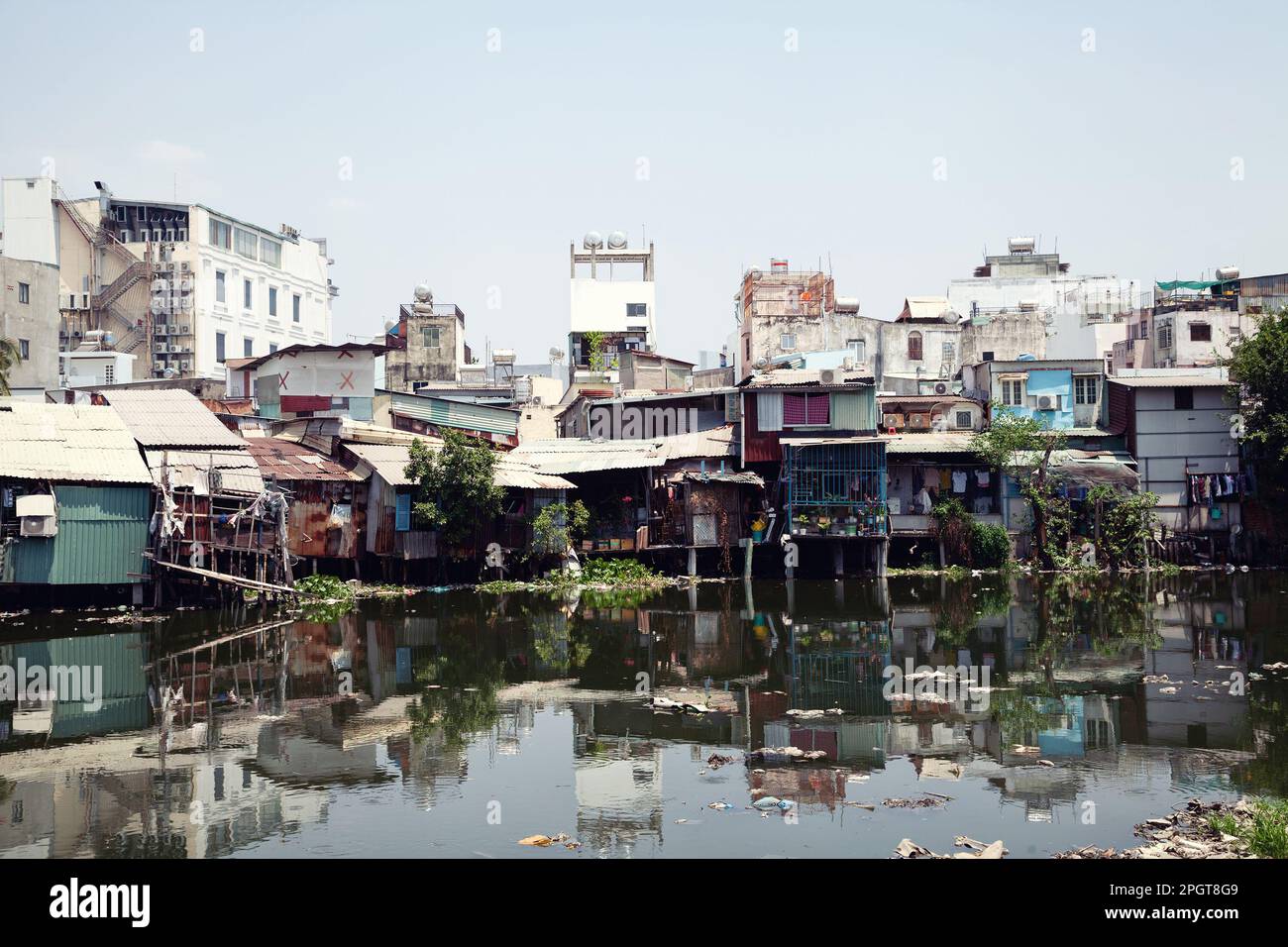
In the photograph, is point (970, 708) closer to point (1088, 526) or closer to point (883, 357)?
point (1088, 526)

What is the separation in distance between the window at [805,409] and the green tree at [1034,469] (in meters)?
4.65

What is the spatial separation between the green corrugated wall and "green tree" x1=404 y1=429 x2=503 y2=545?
7.12 meters

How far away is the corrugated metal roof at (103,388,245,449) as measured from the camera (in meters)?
30.0

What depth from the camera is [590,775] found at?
1377cm

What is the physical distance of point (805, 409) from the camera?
36281 millimetres

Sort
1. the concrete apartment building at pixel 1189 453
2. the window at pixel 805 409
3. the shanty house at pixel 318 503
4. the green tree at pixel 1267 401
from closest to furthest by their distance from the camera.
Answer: the shanty house at pixel 318 503 < the green tree at pixel 1267 401 < the window at pixel 805 409 < the concrete apartment building at pixel 1189 453

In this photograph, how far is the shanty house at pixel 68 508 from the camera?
25969 mm

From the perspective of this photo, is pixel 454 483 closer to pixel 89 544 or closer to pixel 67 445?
pixel 89 544

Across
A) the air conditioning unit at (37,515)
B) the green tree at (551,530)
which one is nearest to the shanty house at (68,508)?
the air conditioning unit at (37,515)

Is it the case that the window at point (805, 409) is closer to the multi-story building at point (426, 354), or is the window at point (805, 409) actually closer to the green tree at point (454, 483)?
the green tree at point (454, 483)

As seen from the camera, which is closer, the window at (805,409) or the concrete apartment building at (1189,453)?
the window at (805,409)

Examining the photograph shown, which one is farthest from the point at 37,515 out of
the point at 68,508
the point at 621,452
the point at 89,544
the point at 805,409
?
the point at 805,409

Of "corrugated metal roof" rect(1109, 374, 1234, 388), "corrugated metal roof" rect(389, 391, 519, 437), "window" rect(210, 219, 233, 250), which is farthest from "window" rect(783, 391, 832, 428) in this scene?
"window" rect(210, 219, 233, 250)
